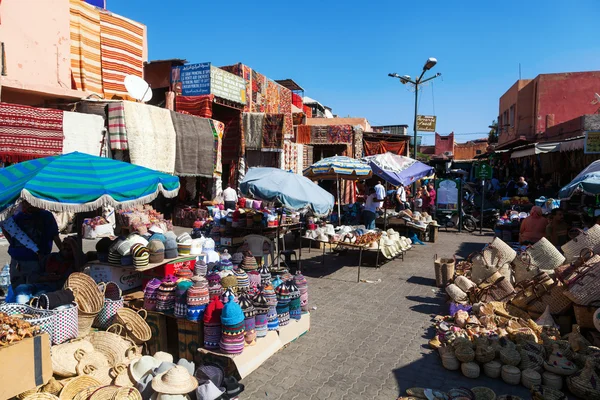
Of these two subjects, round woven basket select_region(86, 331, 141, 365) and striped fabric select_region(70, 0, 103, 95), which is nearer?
round woven basket select_region(86, 331, 141, 365)

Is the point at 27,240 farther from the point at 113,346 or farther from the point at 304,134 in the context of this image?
the point at 304,134

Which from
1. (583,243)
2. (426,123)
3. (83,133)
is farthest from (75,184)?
(426,123)

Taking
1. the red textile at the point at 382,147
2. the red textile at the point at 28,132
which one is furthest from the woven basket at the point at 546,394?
the red textile at the point at 382,147

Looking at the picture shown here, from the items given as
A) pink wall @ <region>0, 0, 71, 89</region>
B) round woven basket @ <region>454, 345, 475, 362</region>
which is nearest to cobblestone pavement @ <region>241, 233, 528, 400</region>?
round woven basket @ <region>454, 345, 475, 362</region>

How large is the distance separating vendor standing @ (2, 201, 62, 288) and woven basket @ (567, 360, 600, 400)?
6.07 m

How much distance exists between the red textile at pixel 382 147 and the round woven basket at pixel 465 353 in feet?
56.0

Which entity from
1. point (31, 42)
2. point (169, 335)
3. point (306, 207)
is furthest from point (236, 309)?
point (31, 42)

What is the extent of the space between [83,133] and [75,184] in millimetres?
5996

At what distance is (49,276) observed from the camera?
202 inches

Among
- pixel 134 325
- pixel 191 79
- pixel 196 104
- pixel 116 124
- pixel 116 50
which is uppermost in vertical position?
pixel 116 50

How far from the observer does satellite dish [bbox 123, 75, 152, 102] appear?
10633mm

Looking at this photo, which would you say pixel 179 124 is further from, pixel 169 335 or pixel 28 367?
pixel 28 367

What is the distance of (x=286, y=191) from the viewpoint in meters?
6.85

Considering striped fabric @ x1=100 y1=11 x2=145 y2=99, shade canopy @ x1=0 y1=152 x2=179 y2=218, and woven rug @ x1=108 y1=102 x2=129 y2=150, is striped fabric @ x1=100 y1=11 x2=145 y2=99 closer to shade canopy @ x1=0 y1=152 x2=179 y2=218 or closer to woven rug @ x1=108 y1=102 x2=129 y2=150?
woven rug @ x1=108 y1=102 x2=129 y2=150
